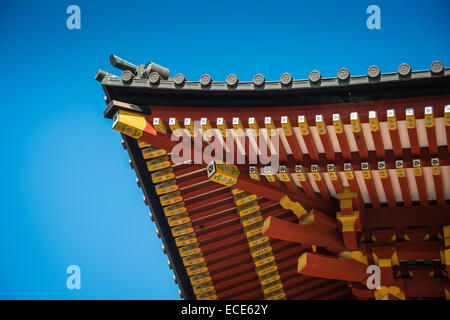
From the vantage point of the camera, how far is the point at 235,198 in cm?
1062

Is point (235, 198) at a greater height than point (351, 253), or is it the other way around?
point (235, 198)

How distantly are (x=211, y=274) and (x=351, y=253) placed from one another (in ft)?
8.94

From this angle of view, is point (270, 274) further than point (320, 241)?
Yes

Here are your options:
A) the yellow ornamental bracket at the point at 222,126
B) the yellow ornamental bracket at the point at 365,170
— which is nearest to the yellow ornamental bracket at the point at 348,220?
the yellow ornamental bracket at the point at 365,170

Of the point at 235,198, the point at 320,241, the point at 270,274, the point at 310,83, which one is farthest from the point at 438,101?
the point at 270,274

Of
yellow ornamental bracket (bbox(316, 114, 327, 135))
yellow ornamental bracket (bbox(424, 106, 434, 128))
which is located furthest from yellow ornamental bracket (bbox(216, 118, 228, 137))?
yellow ornamental bracket (bbox(424, 106, 434, 128))

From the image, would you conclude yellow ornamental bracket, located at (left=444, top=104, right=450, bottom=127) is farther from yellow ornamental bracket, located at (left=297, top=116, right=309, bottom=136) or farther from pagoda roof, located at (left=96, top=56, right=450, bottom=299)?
yellow ornamental bracket, located at (left=297, top=116, right=309, bottom=136)

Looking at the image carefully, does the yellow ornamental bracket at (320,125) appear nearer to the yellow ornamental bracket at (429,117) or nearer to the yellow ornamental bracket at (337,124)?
the yellow ornamental bracket at (337,124)

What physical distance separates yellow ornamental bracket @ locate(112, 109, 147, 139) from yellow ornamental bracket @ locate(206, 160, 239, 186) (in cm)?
125

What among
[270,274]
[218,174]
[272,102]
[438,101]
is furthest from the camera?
[270,274]

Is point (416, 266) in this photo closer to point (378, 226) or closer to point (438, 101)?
point (378, 226)

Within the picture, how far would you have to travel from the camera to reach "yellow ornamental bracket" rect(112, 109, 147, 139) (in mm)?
8781

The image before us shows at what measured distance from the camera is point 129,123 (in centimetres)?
880

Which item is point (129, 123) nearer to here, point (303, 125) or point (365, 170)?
point (303, 125)
